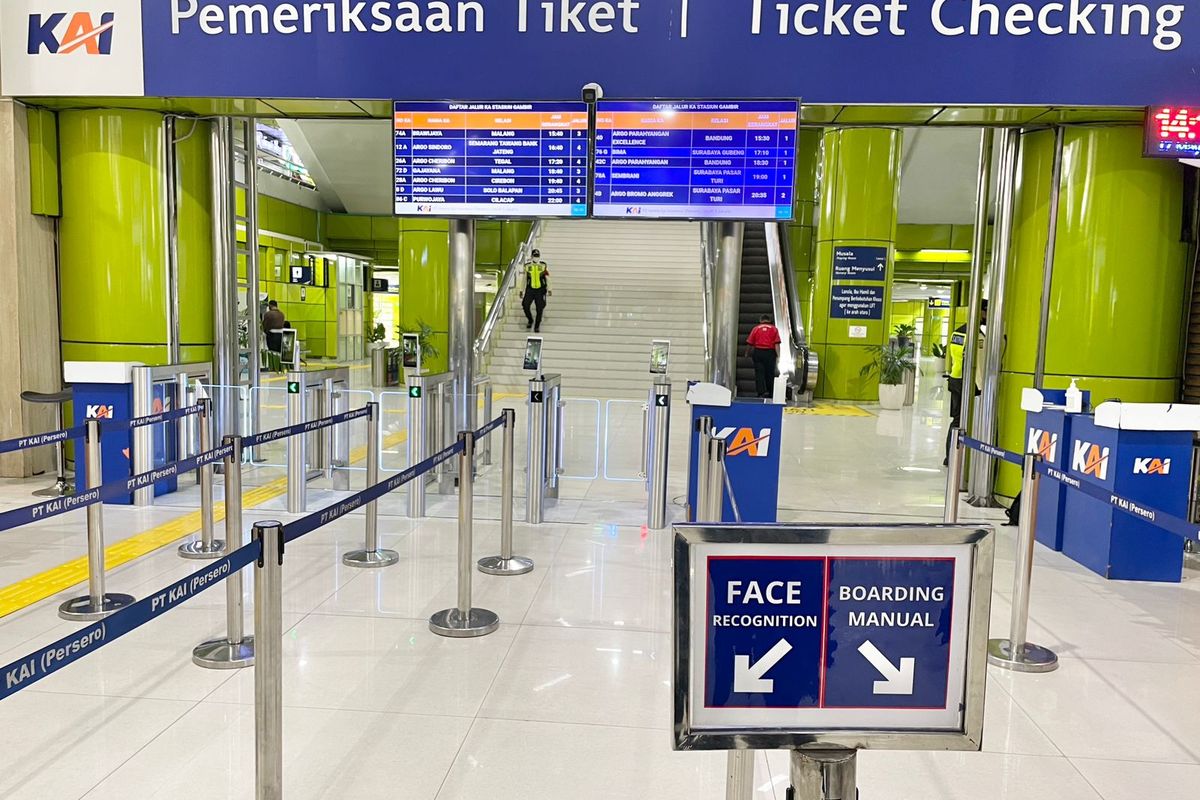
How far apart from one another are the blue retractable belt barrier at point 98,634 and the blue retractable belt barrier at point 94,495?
864mm

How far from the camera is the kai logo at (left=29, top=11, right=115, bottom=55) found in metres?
6.27

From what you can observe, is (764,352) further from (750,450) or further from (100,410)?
(100,410)

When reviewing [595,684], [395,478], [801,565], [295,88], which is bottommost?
[595,684]

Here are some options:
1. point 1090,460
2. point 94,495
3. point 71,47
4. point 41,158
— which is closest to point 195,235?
point 41,158

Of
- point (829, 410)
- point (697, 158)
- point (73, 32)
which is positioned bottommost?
point (829, 410)

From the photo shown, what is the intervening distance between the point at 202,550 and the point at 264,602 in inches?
116

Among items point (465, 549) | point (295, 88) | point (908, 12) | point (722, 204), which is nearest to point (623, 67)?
point (722, 204)

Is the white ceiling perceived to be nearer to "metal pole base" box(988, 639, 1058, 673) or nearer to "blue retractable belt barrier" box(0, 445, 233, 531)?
"blue retractable belt barrier" box(0, 445, 233, 531)

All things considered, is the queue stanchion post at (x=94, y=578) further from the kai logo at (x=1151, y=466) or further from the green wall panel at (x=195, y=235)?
the kai logo at (x=1151, y=466)

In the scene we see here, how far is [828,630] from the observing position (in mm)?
1425

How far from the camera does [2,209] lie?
6738 mm

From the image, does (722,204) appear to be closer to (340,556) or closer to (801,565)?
(340,556)

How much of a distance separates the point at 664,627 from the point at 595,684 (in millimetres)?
747

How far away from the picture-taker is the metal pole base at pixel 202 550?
4.87m
